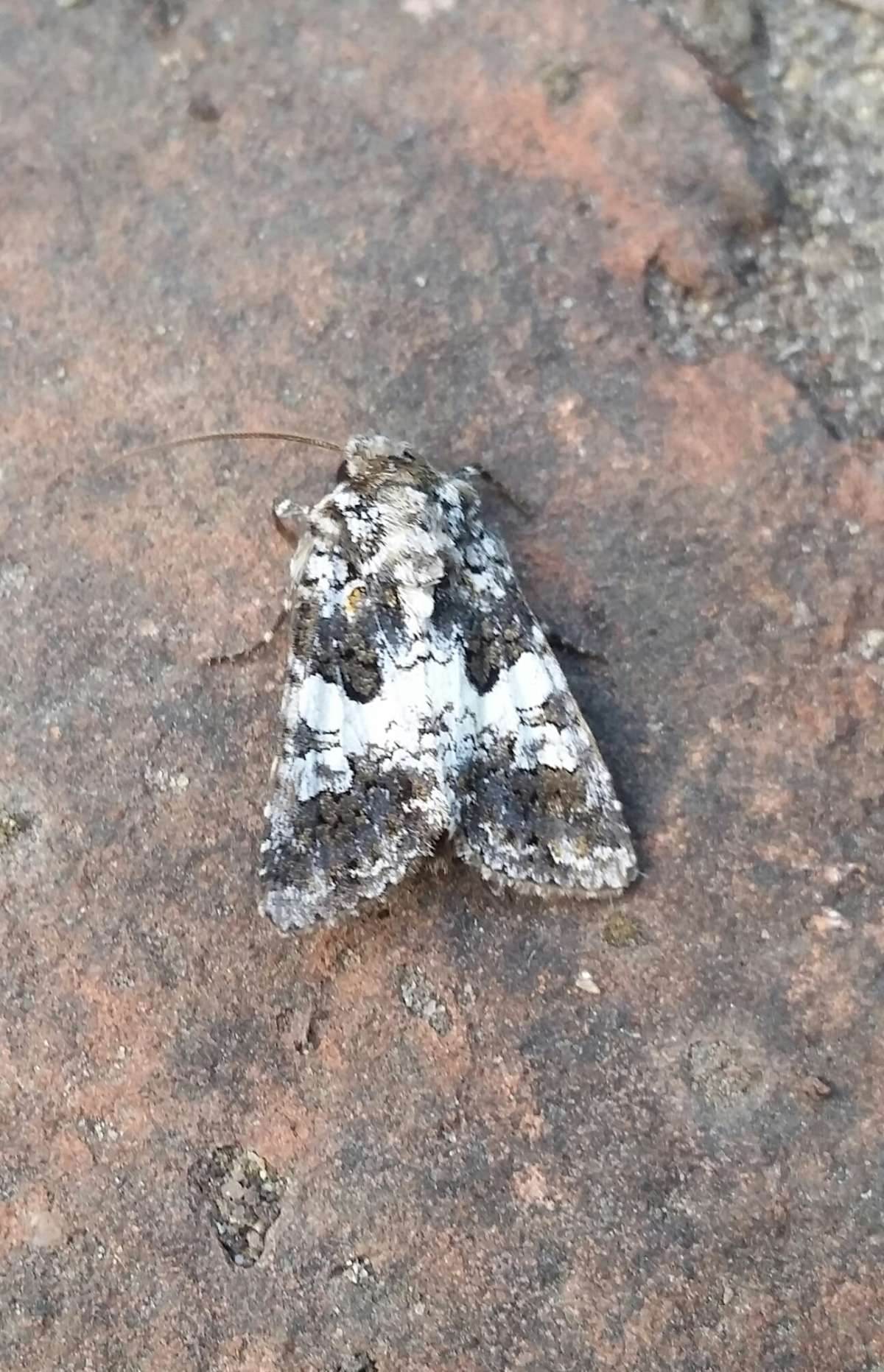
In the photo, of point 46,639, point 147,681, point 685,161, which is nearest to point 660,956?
point 147,681

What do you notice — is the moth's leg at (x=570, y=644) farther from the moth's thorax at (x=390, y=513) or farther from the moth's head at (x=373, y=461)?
the moth's head at (x=373, y=461)

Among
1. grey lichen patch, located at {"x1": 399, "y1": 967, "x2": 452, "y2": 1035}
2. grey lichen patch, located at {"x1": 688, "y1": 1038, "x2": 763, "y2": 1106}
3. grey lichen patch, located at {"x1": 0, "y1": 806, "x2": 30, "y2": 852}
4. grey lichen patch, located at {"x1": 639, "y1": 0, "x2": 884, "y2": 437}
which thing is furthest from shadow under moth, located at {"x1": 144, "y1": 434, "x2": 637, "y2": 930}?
grey lichen patch, located at {"x1": 639, "y1": 0, "x2": 884, "y2": 437}

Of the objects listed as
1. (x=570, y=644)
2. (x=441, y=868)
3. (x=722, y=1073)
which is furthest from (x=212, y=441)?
(x=722, y=1073)

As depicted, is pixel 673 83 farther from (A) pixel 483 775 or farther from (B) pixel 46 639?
(B) pixel 46 639

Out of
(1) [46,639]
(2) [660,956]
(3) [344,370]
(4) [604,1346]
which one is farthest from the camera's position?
(3) [344,370]

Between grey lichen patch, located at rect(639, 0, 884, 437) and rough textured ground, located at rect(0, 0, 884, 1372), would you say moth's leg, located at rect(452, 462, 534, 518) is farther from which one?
grey lichen patch, located at rect(639, 0, 884, 437)

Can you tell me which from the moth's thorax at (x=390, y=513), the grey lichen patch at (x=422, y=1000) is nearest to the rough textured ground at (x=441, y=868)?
the grey lichen patch at (x=422, y=1000)

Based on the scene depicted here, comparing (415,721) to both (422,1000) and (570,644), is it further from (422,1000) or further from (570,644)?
(422,1000)
